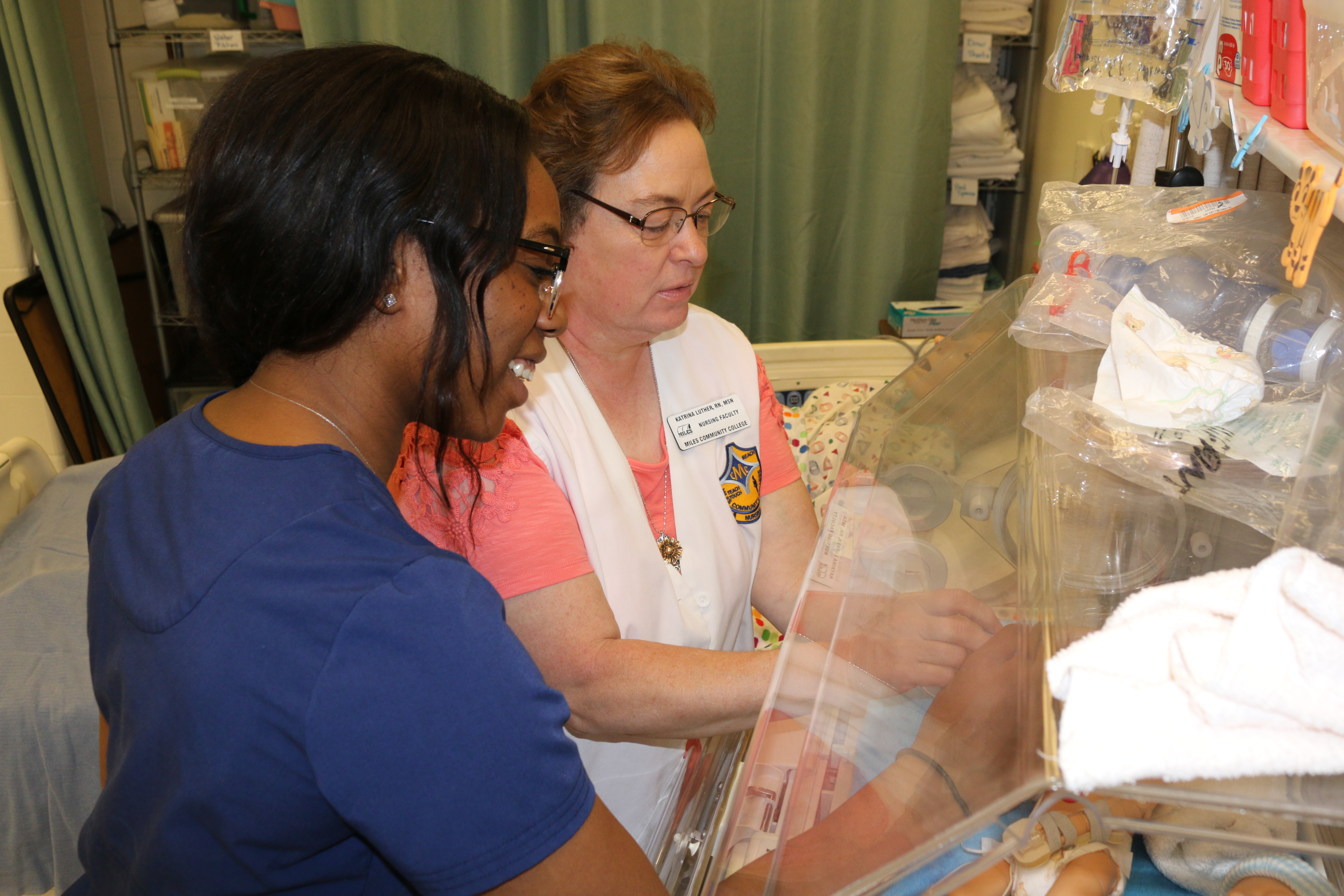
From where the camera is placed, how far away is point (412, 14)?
9.70 feet

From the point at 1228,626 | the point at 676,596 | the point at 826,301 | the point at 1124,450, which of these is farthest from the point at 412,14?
the point at 1228,626

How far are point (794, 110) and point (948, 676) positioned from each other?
8.41 ft

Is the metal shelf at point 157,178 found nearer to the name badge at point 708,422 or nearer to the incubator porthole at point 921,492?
the name badge at point 708,422

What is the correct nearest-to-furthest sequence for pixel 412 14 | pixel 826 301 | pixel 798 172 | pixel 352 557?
pixel 352 557 < pixel 412 14 < pixel 798 172 < pixel 826 301

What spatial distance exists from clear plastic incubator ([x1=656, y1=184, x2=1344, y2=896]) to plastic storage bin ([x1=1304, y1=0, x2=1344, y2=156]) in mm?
171

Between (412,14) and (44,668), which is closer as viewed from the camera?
(44,668)

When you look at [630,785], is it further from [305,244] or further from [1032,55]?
[1032,55]

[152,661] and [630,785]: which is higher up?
[152,661]

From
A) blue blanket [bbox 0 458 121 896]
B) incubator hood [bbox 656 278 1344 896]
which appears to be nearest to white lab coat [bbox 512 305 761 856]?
incubator hood [bbox 656 278 1344 896]

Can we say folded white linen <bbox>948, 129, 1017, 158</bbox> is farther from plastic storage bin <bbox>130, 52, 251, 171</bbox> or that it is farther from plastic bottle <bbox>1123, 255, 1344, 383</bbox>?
plastic storage bin <bbox>130, 52, 251, 171</bbox>

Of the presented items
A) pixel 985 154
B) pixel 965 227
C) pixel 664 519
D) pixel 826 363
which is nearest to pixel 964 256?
pixel 965 227

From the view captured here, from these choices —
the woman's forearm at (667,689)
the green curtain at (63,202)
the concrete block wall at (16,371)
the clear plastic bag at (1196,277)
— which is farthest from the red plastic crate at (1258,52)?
the concrete block wall at (16,371)

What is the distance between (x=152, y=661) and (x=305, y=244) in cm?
36

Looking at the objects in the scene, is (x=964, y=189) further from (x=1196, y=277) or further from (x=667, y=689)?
(x=667, y=689)
